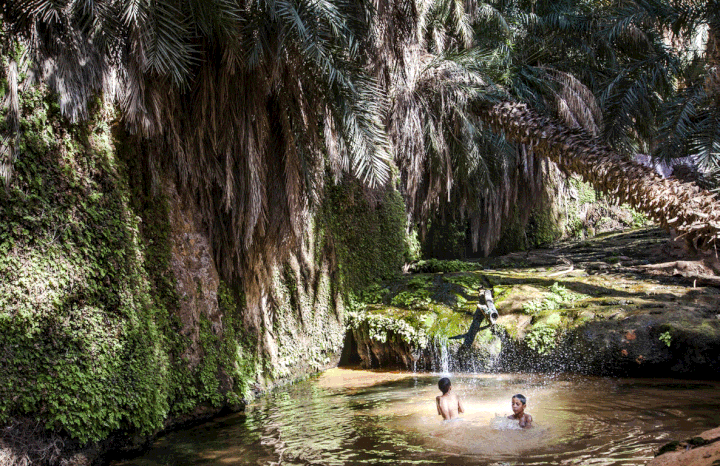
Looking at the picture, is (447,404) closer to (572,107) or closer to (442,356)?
(442,356)

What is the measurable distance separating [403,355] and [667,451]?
27.8 ft

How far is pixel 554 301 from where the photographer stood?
472 inches

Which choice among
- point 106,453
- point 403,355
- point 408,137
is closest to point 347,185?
point 408,137

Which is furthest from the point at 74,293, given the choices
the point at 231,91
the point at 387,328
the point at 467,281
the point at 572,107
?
the point at 572,107

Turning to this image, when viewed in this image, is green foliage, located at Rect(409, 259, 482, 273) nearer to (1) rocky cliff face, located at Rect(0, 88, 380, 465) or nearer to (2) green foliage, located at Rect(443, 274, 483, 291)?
(2) green foliage, located at Rect(443, 274, 483, 291)

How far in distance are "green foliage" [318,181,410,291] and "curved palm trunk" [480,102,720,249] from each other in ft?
13.1

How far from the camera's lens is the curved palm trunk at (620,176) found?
31.4 feet

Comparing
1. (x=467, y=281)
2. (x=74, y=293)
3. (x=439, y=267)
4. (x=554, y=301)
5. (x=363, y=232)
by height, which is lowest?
(x=554, y=301)

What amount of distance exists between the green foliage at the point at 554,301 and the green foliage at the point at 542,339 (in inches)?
24.5

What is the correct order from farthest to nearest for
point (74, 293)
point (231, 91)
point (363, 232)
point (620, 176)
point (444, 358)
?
point (363, 232), point (444, 358), point (620, 176), point (231, 91), point (74, 293)

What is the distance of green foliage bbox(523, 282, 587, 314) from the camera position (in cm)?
1179

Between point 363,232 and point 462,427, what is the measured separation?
801cm

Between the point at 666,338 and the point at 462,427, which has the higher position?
the point at 666,338

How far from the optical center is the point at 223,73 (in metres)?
7.87
